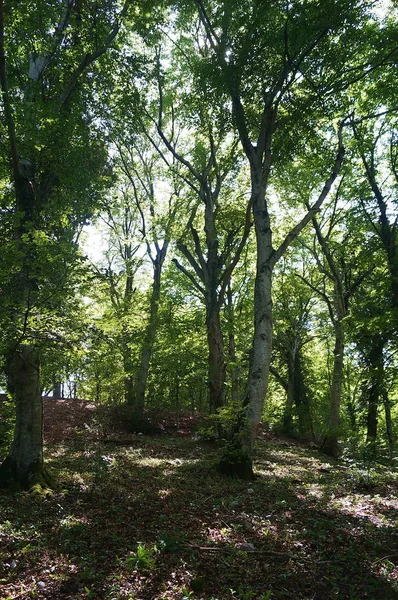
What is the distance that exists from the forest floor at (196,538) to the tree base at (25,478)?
0.77 ft

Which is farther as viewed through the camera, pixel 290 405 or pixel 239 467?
pixel 290 405

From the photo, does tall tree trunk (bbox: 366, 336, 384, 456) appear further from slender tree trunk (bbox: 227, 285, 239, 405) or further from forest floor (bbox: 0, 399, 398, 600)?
slender tree trunk (bbox: 227, 285, 239, 405)

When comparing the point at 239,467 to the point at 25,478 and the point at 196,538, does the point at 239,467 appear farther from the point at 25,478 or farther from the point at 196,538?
the point at 25,478

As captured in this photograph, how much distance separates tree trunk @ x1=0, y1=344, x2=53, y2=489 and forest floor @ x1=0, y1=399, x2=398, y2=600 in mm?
426

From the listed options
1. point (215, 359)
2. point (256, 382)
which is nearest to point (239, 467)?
point (256, 382)

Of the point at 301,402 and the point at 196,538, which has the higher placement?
the point at 196,538

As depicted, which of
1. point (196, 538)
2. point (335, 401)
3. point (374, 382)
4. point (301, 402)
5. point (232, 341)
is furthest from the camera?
point (301, 402)

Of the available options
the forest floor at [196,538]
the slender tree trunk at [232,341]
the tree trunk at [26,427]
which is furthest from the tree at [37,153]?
the slender tree trunk at [232,341]

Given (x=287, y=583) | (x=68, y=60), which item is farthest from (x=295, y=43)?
(x=287, y=583)

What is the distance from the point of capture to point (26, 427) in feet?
20.7

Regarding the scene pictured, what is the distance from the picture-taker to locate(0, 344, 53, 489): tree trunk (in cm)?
614

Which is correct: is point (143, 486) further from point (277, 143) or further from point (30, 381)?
point (277, 143)

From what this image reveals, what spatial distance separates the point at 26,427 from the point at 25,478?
A: 0.81m

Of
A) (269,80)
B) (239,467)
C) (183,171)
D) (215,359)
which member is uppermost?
(183,171)
